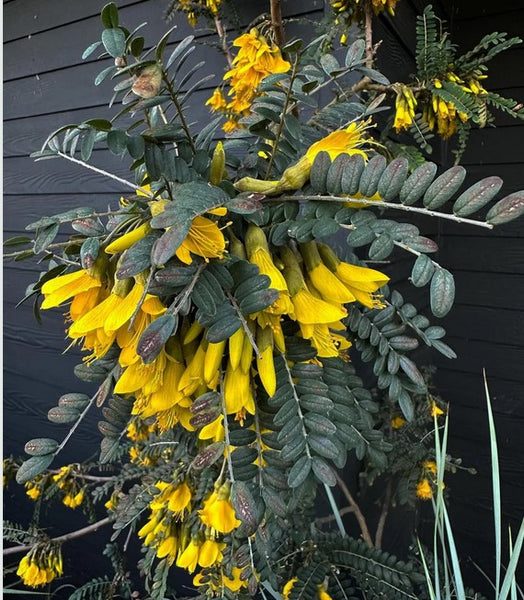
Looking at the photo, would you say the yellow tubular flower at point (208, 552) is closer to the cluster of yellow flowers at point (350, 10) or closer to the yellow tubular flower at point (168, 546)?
the yellow tubular flower at point (168, 546)

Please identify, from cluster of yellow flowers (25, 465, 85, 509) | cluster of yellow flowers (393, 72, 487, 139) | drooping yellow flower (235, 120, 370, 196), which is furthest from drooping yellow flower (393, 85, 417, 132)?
cluster of yellow flowers (25, 465, 85, 509)

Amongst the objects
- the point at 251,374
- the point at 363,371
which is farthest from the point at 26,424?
the point at 251,374

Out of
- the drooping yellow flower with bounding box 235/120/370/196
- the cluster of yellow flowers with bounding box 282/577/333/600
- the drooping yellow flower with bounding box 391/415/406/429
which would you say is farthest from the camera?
the drooping yellow flower with bounding box 391/415/406/429

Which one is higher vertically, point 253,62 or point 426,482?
point 253,62

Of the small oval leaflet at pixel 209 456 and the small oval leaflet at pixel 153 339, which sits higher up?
the small oval leaflet at pixel 153 339

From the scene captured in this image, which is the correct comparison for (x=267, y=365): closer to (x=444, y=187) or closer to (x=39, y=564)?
(x=444, y=187)

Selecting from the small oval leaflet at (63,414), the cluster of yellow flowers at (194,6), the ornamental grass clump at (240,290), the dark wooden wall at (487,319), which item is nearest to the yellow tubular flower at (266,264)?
the ornamental grass clump at (240,290)

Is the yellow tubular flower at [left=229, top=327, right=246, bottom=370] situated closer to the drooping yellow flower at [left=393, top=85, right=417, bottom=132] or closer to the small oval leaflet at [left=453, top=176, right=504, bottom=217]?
the small oval leaflet at [left=453, top=176, right=504, bottom=217]

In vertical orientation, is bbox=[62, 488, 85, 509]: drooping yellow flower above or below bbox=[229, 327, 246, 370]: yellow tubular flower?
below

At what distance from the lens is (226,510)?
45cm

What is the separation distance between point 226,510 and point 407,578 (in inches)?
18.0

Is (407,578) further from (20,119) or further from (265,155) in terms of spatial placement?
(20,119)

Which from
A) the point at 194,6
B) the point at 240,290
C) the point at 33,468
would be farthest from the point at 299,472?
the point at 194,6

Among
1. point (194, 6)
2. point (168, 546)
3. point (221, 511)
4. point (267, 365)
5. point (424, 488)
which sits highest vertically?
point (194, 6)
